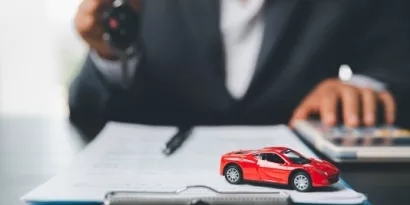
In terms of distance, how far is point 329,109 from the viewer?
2.35 feet

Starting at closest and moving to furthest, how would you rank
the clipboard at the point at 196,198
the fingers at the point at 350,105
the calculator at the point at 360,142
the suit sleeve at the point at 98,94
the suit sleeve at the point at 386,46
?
the clipboard at the point at 196,198 → the calculator at the point at 360,142 → the fingers at the point at 350,105 → the suit sleeve at the point at 98,94 → the suit sleeve at the point at 386,46

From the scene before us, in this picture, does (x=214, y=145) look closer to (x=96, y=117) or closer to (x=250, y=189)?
(x=250, y=189)

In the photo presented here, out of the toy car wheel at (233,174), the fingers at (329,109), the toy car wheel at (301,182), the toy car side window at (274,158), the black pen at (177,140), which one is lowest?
the black pen at (177,140)

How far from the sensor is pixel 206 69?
1.01 metres

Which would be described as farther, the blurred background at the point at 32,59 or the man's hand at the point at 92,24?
the blurred background at the point at 32,59

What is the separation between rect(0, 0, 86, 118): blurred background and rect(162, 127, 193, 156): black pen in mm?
416

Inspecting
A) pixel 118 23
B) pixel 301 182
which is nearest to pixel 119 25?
pixel 118 23

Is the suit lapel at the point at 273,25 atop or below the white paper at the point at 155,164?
atop

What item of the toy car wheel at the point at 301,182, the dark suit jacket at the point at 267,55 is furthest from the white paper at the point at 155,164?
the dark suit jacket at the point at 267,55

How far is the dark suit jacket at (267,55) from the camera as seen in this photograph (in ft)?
3.25

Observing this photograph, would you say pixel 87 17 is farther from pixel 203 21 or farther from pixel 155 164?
pixel 155 164

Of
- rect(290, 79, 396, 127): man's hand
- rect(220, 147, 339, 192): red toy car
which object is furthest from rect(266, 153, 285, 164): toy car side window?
rect(290, 79, 396, 127): man's hand

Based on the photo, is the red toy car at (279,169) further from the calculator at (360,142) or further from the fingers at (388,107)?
A: the fingers at (388,107)

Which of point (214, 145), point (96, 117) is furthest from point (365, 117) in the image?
point (96, 117)
